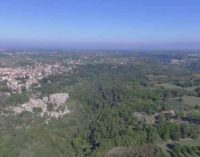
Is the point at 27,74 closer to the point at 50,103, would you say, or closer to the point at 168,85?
the point at 50,103

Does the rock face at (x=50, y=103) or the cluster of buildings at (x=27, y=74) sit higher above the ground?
the rock face at (x=50, y=103)

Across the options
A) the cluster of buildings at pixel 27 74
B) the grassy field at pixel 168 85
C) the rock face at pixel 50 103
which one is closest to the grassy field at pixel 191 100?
the grassy field at pixel 168 85

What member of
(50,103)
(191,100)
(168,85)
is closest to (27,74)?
(50,103)

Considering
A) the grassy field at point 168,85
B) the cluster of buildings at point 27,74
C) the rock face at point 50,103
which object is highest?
the grassy field at point 168,85

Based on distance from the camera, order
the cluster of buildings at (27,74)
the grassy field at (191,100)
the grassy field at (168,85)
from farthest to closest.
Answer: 1. the cluster of buildings at (27,74)
2. the grassy field at (168,85)
3. the grassy field at (191,100)

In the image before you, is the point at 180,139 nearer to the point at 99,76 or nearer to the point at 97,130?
the point at 97,130

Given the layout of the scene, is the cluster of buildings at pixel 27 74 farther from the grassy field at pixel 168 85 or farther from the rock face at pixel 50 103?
the grassy field at pixel 168 85

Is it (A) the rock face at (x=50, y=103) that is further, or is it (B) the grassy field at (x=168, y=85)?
(B) the grassy field at (x=168, y=85)
